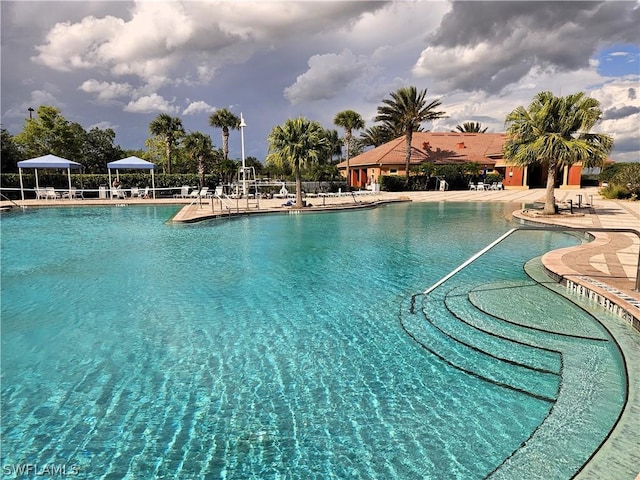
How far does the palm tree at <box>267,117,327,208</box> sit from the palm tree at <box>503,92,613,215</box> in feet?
28.0

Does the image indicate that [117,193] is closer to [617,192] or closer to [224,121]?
[224,121]

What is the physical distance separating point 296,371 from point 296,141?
15.8 meters

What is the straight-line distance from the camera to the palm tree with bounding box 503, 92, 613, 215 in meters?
→ 14.0

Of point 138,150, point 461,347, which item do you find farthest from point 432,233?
point 138,150

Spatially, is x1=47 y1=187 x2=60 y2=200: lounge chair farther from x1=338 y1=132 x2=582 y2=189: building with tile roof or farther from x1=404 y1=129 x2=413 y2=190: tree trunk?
x1=404 y1=129 x2=413 y2=190: tree trunk

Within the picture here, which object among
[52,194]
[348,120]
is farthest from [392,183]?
[52,194]

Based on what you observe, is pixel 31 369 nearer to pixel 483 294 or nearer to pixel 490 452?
pixel 490 452

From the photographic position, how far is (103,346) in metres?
5.05

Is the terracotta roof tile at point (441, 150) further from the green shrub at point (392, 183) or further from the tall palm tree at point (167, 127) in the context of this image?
the tall palm tree at point (167, 127)

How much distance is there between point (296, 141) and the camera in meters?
19.0

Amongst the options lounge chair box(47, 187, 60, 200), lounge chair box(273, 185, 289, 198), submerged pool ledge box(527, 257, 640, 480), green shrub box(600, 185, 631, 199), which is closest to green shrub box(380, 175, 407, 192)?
lounge chair box(273, 185, 289, 198)

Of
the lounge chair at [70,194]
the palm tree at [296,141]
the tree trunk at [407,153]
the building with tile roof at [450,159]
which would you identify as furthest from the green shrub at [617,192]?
the lounge chair at [70,194]

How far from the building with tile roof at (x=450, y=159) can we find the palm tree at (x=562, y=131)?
20161 millimetres

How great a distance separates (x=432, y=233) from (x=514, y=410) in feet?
33.5
